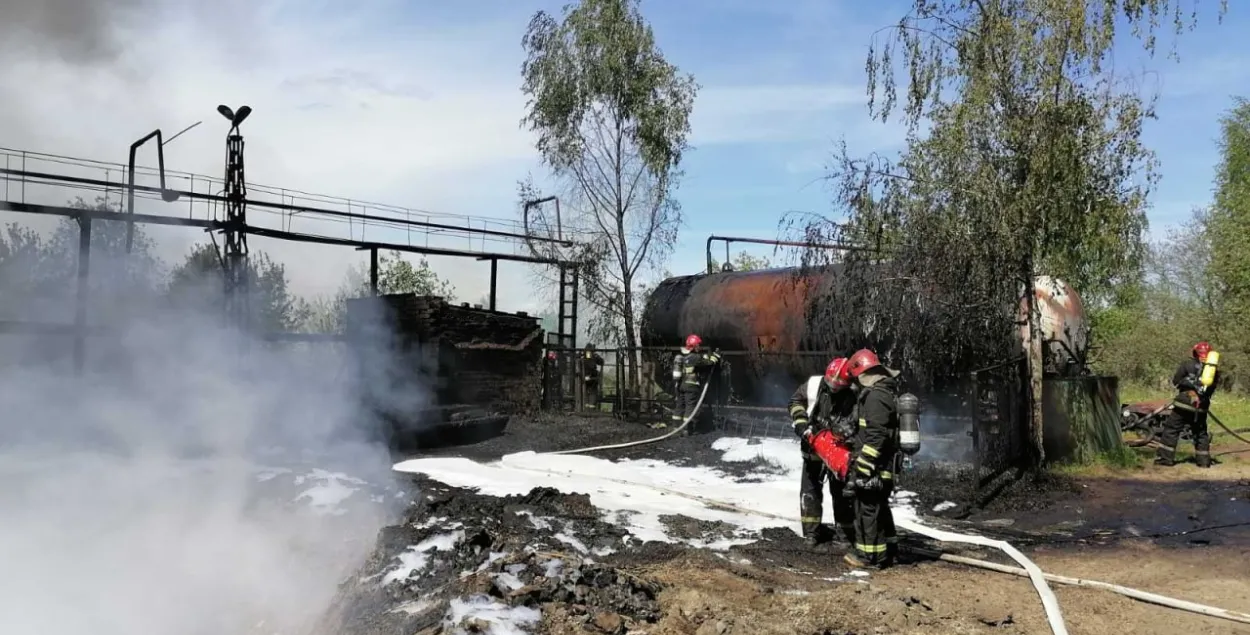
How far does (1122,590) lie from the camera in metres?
5.65

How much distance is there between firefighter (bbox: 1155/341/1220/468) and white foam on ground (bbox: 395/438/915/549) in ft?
15.6

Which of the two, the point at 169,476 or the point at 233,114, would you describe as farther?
the point at 233,114

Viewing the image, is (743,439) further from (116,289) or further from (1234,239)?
(1234,239)

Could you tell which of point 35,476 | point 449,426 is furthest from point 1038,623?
point 449,426

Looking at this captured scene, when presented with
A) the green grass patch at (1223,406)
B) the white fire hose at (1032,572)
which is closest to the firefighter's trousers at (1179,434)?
the green grass patch at (1223,406)

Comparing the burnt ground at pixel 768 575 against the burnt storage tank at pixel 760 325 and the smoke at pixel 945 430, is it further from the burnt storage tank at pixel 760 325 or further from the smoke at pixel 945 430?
the burnt storage tank at pixel 760 325

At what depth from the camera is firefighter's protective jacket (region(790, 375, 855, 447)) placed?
6766 millimetres

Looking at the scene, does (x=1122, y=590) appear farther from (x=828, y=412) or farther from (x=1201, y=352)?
(x=1201, y=352)

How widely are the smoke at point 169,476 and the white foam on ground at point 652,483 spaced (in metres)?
1.18

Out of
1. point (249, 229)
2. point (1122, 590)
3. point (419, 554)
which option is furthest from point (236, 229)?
point (1122, 590)

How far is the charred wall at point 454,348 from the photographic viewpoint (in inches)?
555

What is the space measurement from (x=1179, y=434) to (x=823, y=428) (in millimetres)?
7324

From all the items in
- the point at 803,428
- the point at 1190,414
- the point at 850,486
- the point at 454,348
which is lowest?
the point at 850,486

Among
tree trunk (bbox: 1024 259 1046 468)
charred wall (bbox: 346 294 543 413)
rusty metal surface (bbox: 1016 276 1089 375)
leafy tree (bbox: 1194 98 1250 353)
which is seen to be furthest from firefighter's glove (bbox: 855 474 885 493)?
leafy tree (bbox: 1194 98 1250 353)
